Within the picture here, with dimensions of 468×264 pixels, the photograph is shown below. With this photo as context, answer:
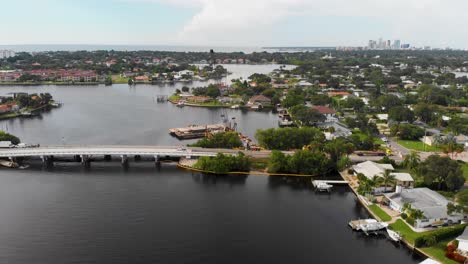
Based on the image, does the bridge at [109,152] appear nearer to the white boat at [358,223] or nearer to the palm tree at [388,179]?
the palm tree at [388,179]

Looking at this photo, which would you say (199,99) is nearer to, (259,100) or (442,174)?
(259,100)

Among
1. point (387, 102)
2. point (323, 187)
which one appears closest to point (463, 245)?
point (323, 187)

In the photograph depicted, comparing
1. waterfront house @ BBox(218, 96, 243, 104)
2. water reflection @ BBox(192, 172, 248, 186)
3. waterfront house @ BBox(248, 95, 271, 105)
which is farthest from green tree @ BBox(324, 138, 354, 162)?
waterfront house @ BBox(218, 96, 243, 104)

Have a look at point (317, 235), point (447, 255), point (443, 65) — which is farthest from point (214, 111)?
point (443, 65)

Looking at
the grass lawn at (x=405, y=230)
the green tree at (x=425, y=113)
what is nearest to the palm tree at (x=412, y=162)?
the grass lawn at (x=405, y=230)

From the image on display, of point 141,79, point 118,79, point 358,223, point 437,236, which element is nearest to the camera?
point 437,236

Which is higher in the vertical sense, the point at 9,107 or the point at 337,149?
the point at 9,107

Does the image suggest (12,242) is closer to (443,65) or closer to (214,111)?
(214,111)
